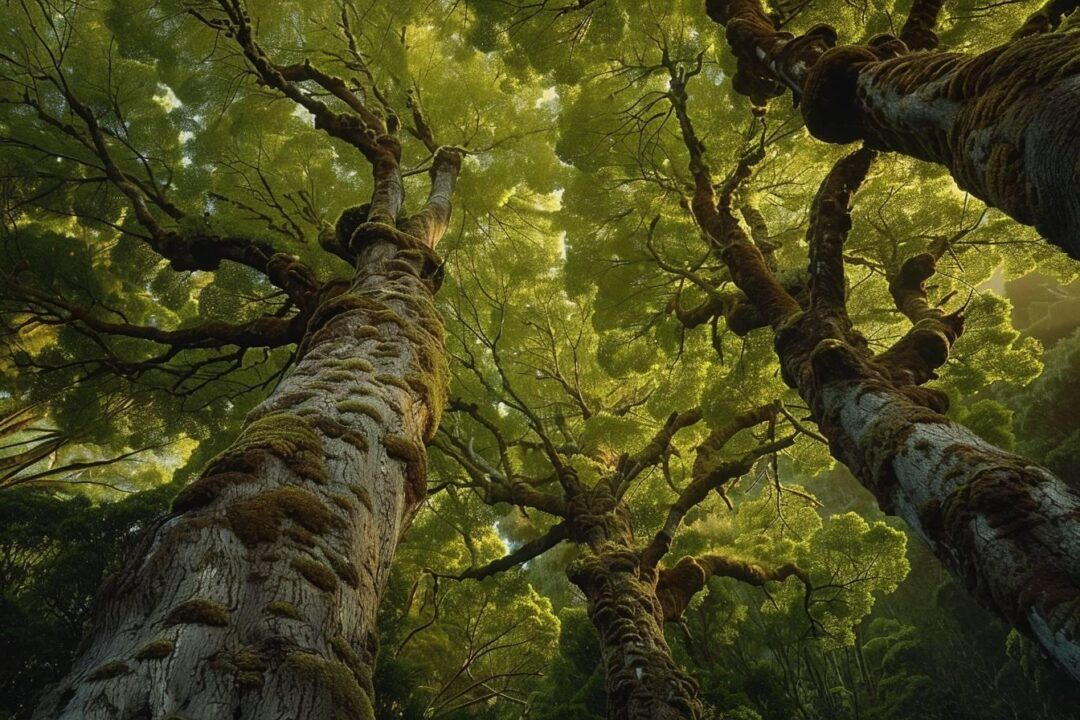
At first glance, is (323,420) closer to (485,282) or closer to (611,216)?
(611,216)

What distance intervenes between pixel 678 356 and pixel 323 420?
531 cm

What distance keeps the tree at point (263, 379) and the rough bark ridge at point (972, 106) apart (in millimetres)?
2049

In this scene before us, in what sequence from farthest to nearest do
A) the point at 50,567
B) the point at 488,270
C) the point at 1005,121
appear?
the point at 488,270
the point at 50,567
the point at 1005,121

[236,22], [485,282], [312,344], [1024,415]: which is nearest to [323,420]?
[312,344]

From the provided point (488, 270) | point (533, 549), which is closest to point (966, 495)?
point (533, 549)

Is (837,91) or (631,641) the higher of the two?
(837,91)

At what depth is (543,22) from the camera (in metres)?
5.76

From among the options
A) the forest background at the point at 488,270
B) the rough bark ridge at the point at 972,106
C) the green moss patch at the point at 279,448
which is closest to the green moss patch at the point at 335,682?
the green moss patch at the point at 279,448

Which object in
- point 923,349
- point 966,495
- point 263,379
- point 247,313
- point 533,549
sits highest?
point 966,495

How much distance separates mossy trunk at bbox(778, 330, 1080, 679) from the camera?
2.02m

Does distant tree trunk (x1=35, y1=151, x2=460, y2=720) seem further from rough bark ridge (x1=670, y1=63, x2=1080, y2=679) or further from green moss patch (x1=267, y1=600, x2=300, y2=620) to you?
rough bark ridge (x1=670, y1=63, x2=1080, y2=679)

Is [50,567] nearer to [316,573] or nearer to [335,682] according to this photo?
[316,573]

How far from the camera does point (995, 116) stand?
6.05 feet

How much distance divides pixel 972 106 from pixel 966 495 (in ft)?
4.77
